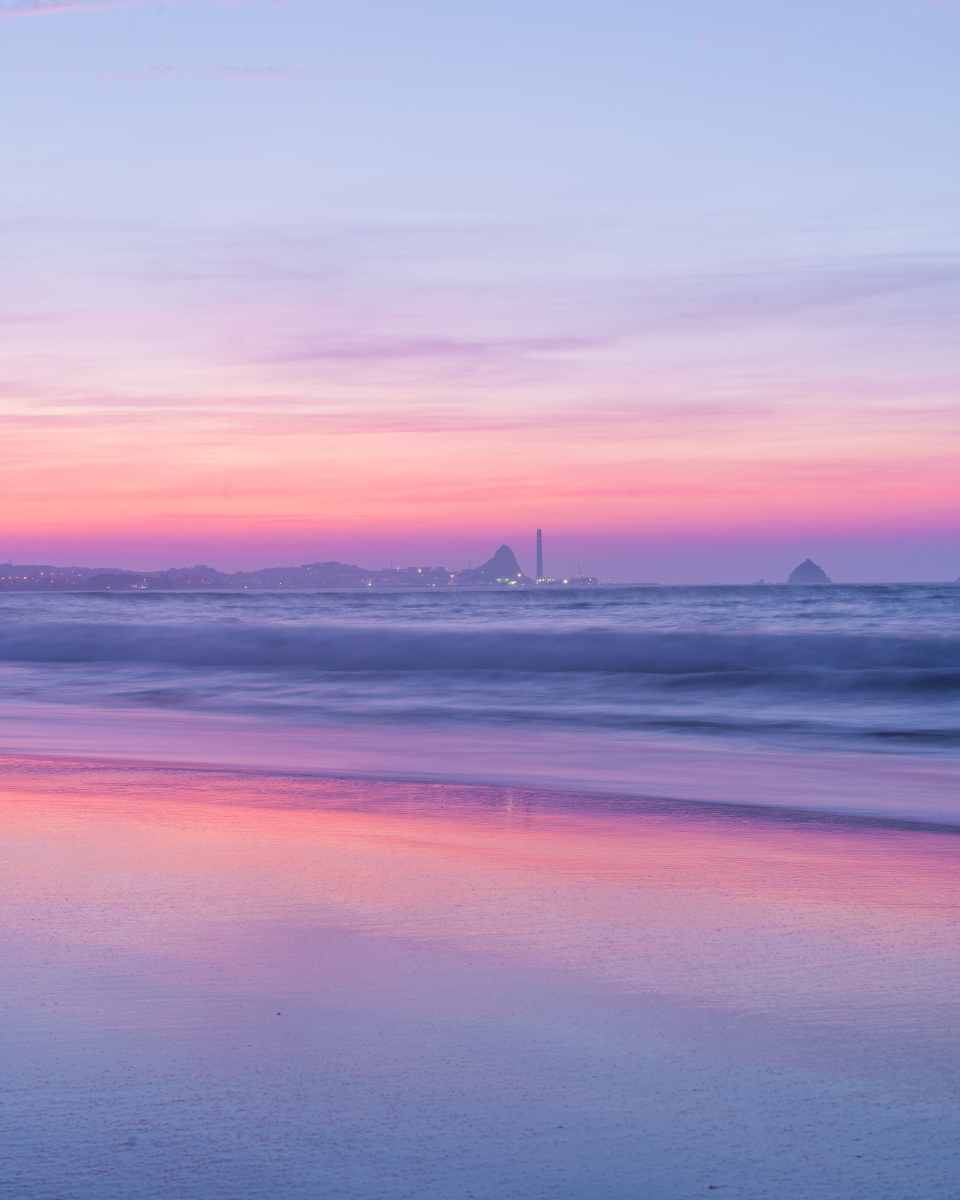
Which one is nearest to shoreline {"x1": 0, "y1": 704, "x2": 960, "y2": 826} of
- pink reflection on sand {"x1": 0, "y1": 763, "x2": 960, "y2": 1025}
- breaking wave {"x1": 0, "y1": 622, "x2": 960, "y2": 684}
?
pink reflection on sand {"x1": 0, "y1": 763, "x2": 960, "y2": 1025}

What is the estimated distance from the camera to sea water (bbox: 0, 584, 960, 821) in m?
6.31

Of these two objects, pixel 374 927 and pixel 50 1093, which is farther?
pixel 374 927

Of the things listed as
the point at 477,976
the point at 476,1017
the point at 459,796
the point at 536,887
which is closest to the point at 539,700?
the point at 459,796

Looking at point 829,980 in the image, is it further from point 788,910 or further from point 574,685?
point 574,685

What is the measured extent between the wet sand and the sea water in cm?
203

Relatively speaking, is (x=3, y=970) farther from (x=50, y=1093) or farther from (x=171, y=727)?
(x=171, y=727)

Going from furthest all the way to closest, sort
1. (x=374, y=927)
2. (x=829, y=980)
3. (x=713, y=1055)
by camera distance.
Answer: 1. (x=374, y=927)
2. (x=829, y=980)
3. (x=713, y=1055)

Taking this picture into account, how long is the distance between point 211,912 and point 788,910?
60.0 inches

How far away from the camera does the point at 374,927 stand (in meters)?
2.81

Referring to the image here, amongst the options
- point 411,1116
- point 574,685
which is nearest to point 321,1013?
point 411,1116

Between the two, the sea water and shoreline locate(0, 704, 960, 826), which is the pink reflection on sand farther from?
the sea water

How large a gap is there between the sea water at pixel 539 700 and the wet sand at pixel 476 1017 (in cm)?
203

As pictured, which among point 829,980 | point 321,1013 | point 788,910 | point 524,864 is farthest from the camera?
point 524,864

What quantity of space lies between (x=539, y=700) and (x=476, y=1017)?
909cm
